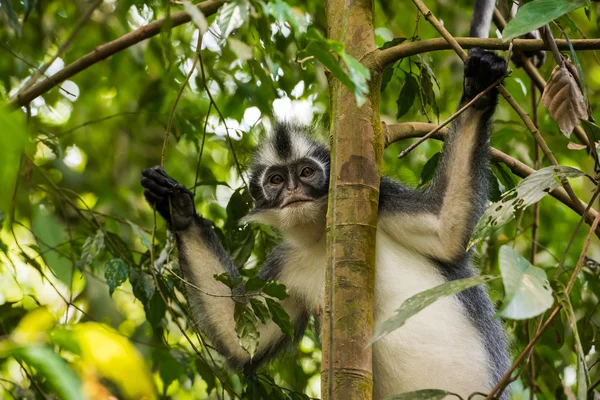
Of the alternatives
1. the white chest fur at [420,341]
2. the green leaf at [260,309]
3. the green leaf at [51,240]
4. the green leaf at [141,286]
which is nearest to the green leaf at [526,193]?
the green leaf at [260,309]

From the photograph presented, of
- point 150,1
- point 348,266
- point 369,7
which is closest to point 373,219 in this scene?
point 348,266

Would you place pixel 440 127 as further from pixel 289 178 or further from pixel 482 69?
pixel 289 178

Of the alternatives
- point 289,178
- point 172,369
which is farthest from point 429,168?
point 172,369

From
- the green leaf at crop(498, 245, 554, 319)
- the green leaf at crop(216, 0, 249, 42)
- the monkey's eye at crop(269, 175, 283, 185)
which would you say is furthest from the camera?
the monkey's eye at crop(269, 175, 283, 185)

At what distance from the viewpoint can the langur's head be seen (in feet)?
15.8

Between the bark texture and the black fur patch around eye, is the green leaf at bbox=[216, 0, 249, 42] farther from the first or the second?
the black fur patch around eye

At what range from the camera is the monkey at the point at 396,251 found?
434cm

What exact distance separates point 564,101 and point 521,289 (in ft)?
5.00

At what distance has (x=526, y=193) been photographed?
116 inches

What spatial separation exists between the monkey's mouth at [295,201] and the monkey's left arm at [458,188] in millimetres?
492

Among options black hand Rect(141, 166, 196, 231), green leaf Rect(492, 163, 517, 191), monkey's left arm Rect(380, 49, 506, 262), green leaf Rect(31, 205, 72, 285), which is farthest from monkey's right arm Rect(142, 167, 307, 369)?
green leaf Rect(492, 163, 517, 191)

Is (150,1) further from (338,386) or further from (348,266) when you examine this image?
(338,386)

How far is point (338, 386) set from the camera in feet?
9.12

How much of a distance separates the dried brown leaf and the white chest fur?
4.98 feet
